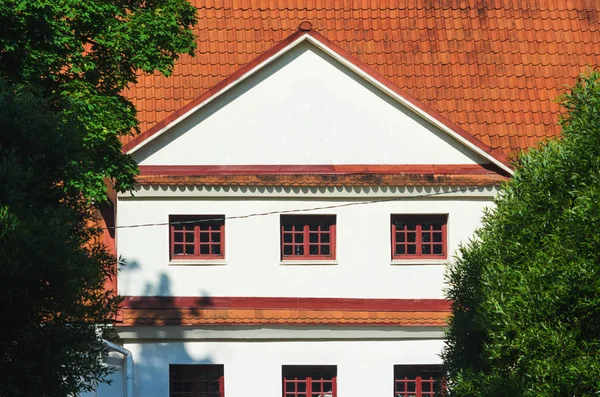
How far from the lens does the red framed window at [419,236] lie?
98.3 feet

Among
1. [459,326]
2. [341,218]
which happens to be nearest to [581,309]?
[459,326]

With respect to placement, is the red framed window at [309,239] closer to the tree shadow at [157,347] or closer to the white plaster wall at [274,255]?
the white plaster wall at [274,255]

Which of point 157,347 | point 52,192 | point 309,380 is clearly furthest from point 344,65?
point 52,192

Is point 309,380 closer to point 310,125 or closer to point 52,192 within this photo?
point 310,125

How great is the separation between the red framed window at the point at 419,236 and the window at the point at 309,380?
9.43 feet

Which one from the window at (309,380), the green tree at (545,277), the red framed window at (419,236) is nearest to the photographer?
the green tree at (545,277)

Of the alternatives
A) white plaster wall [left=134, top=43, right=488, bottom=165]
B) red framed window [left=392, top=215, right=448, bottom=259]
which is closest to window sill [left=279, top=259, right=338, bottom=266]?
red framed window [left=392, top=215, right=448, bottom=259]

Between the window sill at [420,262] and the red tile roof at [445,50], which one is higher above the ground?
the red tile roof at [445,50]

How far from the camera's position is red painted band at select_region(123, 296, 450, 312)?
29.3 metres

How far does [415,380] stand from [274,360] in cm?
306

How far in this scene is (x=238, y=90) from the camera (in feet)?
97.3

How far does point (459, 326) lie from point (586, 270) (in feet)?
12.5

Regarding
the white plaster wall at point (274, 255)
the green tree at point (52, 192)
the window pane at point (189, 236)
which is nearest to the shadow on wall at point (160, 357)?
the white plaster wall at point (274, 255)

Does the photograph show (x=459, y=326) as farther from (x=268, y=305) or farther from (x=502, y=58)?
(x=502, y=58)
